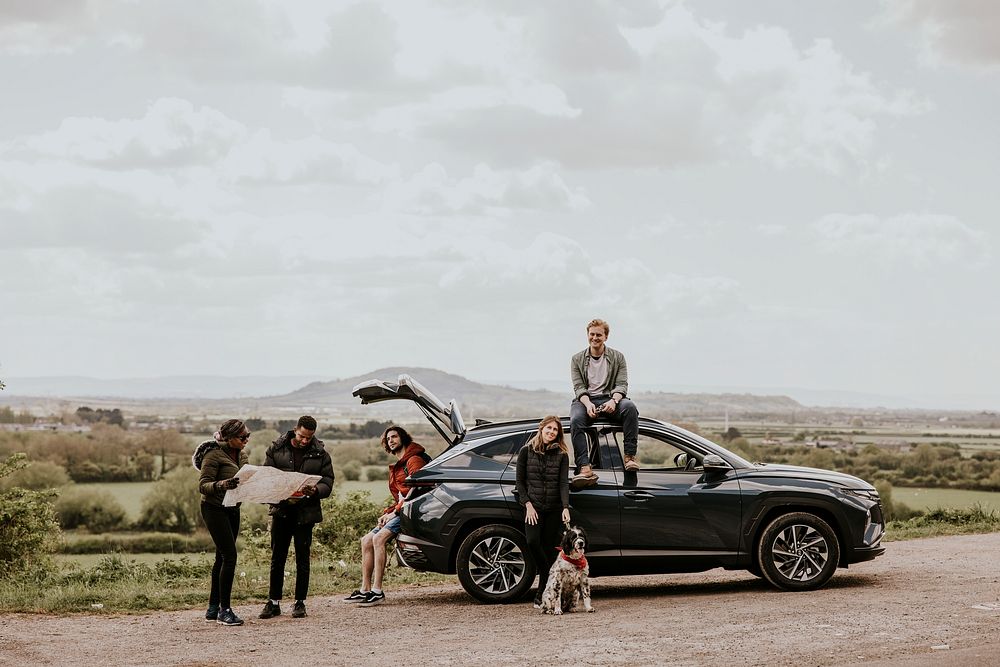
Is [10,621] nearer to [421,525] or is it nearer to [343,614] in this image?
[343,614]

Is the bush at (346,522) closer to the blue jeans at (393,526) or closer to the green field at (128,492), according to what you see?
the blue jeans at (393,526)

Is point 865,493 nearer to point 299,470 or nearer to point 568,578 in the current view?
point 568,578

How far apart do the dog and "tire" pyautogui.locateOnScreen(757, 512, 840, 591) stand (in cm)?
194

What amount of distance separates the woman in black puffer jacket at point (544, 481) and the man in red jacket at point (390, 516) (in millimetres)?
1375

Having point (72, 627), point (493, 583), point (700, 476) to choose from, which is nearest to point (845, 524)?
point (700, 476)

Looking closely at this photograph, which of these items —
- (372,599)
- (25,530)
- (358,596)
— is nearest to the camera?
(372,599)

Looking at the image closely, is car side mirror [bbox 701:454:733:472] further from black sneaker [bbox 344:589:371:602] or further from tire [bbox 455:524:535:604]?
black sneaker [bbox 344:589:371:602]

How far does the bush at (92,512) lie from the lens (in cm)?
6906

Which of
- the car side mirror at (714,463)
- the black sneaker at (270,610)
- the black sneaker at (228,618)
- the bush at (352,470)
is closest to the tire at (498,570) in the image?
the black sneaker at (270,610)

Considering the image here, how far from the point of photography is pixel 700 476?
11.8 m

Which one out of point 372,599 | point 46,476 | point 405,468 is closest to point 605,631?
point 405,468

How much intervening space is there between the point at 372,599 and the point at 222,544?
79.4 inches

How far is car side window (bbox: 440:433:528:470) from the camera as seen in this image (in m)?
11.9

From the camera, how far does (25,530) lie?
21.6 m
